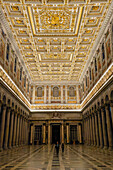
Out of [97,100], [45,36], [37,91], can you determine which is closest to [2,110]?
[45,36]

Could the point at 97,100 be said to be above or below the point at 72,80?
below

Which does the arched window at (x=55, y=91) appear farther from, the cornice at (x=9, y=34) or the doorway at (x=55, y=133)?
the cornice at (x=9, y=34)

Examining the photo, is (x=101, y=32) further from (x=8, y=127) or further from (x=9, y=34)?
(x=8, y=127)

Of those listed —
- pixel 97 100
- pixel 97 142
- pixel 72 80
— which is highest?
pixel 72 80

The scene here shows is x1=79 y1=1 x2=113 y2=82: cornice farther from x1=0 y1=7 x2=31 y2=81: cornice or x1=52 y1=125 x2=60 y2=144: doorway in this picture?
x1=52 y1=125 x2=60 y2=144: doorway

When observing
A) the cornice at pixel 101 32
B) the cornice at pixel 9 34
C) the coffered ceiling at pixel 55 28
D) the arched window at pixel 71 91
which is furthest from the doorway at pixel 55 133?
the cornice at pixel 9 34

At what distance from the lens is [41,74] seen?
31.6 meters

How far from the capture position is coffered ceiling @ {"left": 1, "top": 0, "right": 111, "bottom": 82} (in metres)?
15.4

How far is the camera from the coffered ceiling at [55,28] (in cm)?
1545

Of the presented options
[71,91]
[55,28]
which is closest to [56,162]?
[55,28]

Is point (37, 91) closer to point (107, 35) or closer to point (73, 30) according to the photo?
point (73, 30)

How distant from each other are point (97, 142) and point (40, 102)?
15.8m

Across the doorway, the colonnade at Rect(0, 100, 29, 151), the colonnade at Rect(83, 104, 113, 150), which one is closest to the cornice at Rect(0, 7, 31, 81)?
the colonnade at Rect(0, 100, 29, 151)

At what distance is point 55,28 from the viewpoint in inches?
743
